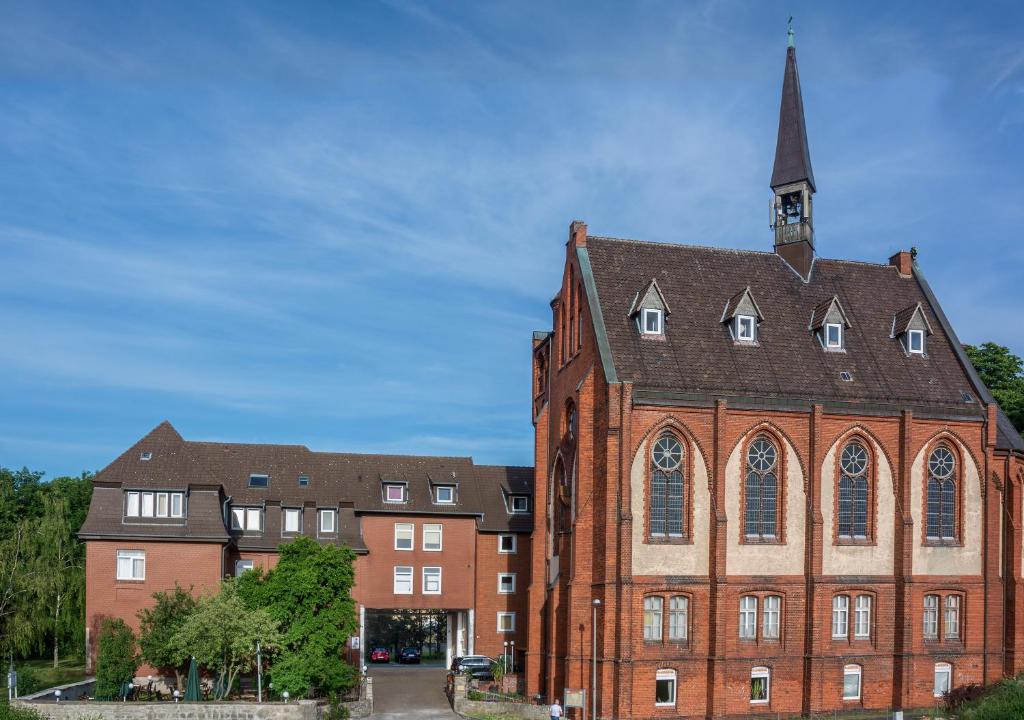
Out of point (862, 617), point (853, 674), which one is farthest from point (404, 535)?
point (853, 674)

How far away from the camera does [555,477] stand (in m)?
46.4

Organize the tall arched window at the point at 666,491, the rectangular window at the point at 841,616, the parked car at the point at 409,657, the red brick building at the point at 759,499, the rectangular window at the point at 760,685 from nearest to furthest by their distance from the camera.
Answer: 1. the red brick building at the point at 759,499
2. the rectangular window at the point at 760,685
3. the tall arched window at the point at 666,491
4. the rectangular window at the point at 841,616
5. the parked car at the point at 409,657

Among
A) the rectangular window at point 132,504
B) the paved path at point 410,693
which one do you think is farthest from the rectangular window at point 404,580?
the rectangular window at point 132,504

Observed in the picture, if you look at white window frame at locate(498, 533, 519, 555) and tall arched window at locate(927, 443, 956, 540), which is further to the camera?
white window frame at locate(498, 533, 519, 555)

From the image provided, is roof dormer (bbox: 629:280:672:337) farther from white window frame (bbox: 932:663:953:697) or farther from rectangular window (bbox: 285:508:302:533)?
rectangular window (bbox: 285:508:302:533)

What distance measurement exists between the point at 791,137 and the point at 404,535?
28143 mm

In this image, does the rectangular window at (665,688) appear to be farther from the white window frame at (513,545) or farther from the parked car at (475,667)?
the white window frame at (513,545)

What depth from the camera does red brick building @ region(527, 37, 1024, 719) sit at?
130 feet

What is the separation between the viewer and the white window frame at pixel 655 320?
139ft

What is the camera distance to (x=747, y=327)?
4397cm

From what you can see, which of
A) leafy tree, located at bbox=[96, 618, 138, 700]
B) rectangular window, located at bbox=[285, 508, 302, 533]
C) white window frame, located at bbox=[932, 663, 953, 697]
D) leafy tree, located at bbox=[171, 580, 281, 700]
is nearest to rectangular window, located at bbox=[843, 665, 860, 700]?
white window frame, located at bbox=[932, 663, 953, 697]

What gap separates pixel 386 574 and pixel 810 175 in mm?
29206

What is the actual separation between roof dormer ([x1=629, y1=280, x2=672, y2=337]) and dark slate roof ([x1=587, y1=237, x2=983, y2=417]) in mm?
396

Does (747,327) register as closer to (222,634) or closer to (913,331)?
(913,331)
